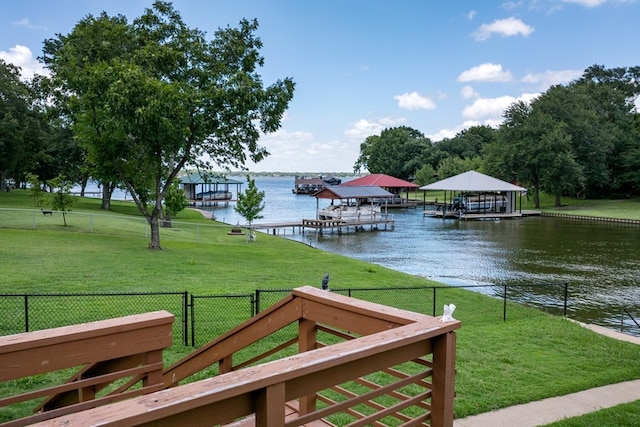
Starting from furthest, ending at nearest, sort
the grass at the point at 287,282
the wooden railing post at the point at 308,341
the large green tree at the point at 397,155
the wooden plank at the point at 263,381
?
the large green tree at the point at 397,155, the grass at the point at 287,282, the wooden railing post at the point at 308,341, the wooden plank at the point at 263,381

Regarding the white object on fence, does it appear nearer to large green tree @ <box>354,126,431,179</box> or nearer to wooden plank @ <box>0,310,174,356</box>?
wooden plank @ <box>0,310,174,356</box>

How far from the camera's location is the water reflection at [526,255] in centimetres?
1739

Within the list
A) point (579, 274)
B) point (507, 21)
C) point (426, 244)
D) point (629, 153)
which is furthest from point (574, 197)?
point (579, 274)

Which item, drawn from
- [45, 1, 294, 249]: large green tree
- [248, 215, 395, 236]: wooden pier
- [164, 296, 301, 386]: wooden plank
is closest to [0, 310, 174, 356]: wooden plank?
[164, 296, 301, 386]: wooden plank

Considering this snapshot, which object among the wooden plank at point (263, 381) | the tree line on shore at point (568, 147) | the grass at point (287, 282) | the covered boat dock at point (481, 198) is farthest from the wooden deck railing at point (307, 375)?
the tree line on shore at point (568, 147)

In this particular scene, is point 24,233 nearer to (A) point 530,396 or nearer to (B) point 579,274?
(A) point 530,396

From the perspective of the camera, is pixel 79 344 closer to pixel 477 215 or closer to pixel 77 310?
pixel 77 310

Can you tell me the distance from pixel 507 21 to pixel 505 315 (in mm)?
43581

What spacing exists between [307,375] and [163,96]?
668 inches

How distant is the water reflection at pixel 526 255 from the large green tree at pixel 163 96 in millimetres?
9539

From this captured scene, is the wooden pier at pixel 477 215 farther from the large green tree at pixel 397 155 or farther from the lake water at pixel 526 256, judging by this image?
the large green tree at pixel 397 155

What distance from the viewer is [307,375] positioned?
2.01m

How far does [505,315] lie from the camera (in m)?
12.9

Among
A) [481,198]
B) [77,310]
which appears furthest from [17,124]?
[481,198]
